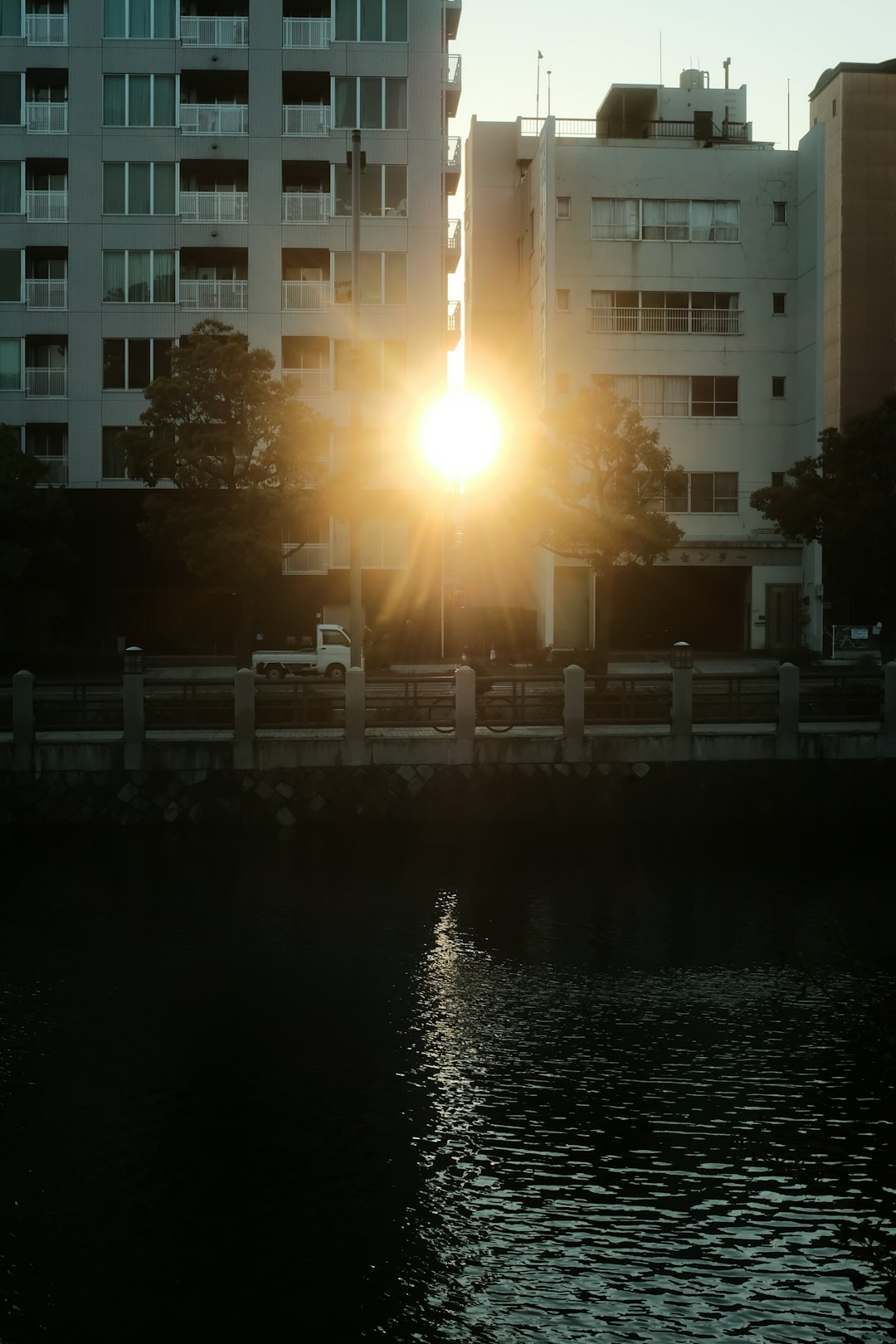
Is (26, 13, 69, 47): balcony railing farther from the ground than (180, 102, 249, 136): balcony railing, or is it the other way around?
(26, 13, 69, 47): balcony railing

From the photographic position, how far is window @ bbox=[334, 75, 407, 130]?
5059 centimetres

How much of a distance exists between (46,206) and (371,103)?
1185 centimetres

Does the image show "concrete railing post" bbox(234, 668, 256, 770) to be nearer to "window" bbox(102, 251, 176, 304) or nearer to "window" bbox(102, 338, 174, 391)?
"window" bbox(102, 338, 174, 391)

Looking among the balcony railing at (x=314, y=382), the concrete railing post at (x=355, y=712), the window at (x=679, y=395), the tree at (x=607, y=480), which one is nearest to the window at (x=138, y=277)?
the balcony railing at (x=314, y=382)

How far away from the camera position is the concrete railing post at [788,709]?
82.0 ft

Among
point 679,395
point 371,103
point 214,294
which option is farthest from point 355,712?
point 679,395

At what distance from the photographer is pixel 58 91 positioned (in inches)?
2014

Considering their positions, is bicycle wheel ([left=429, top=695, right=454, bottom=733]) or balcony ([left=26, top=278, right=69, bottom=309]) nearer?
bicycle wheel ([left=429, top=695, right=454, bottom=733])

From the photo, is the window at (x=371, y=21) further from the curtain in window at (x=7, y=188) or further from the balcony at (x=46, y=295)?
the balcony at (x=46, y=295)

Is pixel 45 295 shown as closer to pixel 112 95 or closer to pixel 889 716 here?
pixel 112 95

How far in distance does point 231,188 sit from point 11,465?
1351cm

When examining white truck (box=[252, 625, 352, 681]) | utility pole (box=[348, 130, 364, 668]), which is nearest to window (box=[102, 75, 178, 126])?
utility pole (box=[348, 130, 364, 668])

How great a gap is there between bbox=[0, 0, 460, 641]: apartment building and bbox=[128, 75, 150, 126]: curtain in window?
0.19 ft

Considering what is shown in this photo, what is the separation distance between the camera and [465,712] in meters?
24.6
